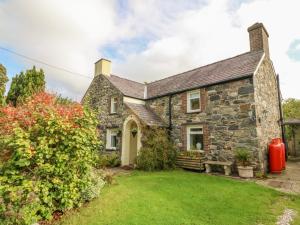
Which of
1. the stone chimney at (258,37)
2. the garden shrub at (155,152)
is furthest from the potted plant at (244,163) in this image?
the stone chimney at (258,37)

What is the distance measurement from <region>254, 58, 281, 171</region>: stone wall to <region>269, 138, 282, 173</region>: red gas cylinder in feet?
1.02

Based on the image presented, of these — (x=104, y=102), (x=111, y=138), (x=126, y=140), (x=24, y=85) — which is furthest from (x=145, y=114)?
(x=24, y=85)

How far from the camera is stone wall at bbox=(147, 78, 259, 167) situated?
9406 mm

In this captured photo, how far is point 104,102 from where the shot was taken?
16016 millimetres

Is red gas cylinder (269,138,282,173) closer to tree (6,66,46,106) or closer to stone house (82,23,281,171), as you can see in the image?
stone house (82,23,281,171)

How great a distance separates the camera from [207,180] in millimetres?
8344

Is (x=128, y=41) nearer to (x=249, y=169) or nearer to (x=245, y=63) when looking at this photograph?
(x=245, y=63)

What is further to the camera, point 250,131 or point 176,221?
point 250,131

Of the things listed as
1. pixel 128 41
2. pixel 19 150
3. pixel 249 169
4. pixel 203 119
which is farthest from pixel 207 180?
pixel 128 41

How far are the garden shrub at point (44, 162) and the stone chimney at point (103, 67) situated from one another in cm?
1193

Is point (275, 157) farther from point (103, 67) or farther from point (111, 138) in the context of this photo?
point (103, 67)

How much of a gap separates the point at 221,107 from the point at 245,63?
3.23 m

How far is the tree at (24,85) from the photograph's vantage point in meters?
17.3

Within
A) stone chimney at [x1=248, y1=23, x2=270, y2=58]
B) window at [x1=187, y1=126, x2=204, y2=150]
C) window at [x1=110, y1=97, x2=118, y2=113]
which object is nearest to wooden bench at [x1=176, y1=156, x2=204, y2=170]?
window at [x1=187, y1=126, x2=204, y2=150]
